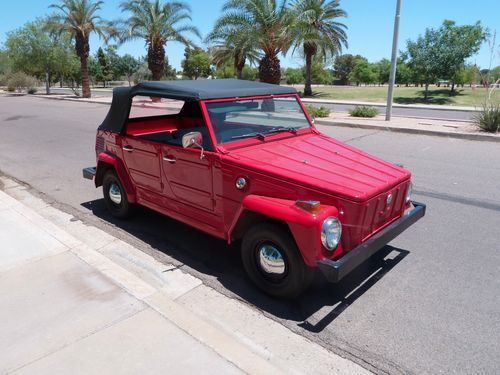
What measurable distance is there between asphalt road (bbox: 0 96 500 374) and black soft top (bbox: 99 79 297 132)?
1.34 m

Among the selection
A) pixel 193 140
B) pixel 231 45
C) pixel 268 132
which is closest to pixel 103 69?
pixel 231 45

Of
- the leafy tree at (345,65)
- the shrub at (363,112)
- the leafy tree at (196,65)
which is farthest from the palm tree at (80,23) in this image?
the leafy tree at (345,65)

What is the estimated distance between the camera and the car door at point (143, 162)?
443 cm

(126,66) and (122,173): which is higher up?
(126,66)

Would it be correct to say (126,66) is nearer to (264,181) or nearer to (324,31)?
(324,31)

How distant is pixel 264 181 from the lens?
11.0 feet

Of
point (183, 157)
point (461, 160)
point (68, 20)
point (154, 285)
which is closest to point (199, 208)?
point (183, 157)

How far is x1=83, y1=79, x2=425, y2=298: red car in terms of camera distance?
312 cm

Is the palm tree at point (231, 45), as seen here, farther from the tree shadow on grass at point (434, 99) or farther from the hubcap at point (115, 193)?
the hubcap at point (115, 193)

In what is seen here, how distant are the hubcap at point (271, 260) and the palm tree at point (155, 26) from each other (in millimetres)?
27352

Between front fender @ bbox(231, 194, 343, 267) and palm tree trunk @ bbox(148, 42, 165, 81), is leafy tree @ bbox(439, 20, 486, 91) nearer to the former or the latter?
palm tree trunk @ bbox(148, 42, 165, 81)

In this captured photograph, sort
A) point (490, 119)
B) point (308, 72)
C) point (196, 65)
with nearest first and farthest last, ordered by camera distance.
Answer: point (490, 119), point (308, 72), point (196, 65)

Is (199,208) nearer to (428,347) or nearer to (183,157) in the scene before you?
(183,157)

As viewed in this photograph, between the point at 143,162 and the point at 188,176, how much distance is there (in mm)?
863
